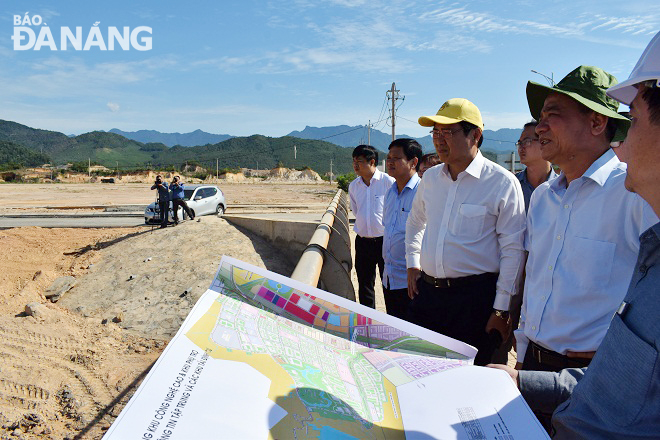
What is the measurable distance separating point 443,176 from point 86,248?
38.6 ft

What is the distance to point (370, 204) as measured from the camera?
222 inches

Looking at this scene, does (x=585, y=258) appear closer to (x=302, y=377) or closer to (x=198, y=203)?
(x=302, y=377)

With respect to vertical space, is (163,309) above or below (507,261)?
below

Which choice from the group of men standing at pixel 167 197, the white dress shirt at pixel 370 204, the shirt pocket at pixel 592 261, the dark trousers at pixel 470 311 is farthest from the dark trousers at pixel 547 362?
the group of men standing at pixel 167 197

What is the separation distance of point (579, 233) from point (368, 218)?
147 inches

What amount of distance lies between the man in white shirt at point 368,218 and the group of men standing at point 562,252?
45.7 inches

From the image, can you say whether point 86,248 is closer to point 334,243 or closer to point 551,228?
point 334,243

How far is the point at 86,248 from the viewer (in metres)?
12.1

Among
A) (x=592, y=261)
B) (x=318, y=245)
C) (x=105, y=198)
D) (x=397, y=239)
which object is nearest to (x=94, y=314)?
(x=318, y=245)

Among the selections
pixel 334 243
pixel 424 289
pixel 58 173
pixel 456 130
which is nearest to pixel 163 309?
pixel 334 243

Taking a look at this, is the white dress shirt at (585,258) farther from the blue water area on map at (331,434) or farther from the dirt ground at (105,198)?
the dirt ground at (105,198)

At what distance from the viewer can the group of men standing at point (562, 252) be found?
3.34ft

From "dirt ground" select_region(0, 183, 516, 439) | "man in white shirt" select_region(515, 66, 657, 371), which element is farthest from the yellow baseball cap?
"dirt ground" select_region(0, 183, 516, 439)

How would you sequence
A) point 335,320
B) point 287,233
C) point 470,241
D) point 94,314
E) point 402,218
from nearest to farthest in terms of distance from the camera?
1. point 335,320
2. point 470,241
3. point 402,218
4. point 94,314
5. point 287,233
